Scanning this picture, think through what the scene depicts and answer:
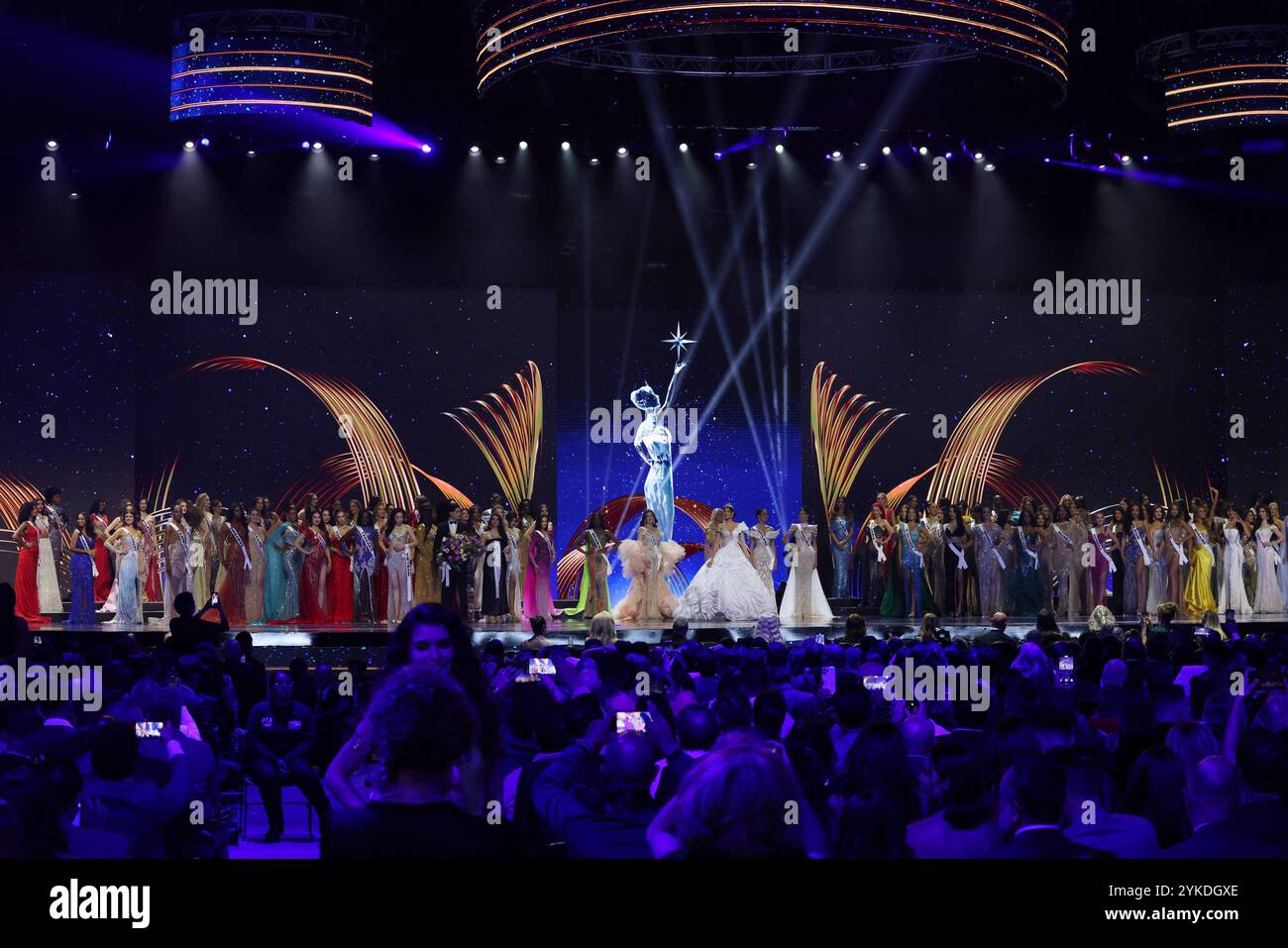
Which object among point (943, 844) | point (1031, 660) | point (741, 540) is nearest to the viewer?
point (943, 844)

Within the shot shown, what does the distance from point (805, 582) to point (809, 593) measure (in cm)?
14

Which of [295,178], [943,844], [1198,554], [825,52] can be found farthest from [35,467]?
[943,844]

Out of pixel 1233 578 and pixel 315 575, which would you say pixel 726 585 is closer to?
pixel 315 575

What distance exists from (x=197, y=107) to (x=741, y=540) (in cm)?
733

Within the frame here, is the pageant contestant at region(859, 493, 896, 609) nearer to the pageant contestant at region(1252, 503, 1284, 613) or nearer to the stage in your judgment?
the stage

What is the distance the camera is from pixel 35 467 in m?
19.1

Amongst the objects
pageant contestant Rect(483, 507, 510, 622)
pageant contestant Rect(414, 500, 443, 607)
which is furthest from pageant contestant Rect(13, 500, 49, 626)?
pageant contestant Rect(483, 507, 510, 622)

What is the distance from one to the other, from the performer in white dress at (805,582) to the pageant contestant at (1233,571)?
4.84 m

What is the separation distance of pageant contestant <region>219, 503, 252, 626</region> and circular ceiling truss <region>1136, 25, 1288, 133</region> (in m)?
11.2

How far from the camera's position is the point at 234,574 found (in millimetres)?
17328

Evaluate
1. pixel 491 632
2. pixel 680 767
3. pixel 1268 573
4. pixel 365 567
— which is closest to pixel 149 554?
pixel 365 567

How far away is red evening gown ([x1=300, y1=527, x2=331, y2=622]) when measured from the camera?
17344mm

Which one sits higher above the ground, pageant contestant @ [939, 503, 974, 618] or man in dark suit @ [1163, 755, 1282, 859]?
pageant contestant @ [939, 503, 974, 618]
